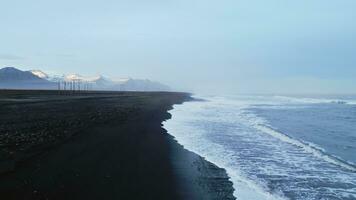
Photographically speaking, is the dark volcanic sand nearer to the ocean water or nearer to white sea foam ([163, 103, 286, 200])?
white sea foam ([163, 103, 286, 200])

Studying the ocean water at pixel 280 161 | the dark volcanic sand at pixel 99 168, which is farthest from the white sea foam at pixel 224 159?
the dark volcanic sand at pixel 99 168

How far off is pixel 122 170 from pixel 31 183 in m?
2.81

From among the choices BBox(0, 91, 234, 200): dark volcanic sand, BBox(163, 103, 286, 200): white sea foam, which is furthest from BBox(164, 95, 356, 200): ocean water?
BBox(0, 91, 234, 200): dark volcanic sand

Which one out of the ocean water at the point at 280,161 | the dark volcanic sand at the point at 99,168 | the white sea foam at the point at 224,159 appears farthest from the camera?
the ocean water at the point at 280,161

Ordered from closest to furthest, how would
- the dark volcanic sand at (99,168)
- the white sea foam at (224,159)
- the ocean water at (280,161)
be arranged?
the dark volcanic sand at (99,168)
the white sea foam at (224,159)
the ocean water at (280,161)

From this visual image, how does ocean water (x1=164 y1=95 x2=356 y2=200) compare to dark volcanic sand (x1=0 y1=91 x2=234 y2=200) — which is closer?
dark volcanic sand (x1=0 y1=91 x2=234 y2=200)

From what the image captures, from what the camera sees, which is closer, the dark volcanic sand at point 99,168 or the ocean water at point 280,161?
the dark volcanic sand at point 99,168

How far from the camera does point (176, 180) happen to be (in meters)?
11.5

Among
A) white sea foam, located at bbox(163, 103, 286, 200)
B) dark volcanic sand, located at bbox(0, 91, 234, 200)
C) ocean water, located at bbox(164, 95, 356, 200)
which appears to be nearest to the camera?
dark volcanic sand, located at bbox(0, 91, 234, 200)

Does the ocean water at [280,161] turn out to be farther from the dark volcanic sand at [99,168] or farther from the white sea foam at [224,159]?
the dark volcanic sand at [99,168]

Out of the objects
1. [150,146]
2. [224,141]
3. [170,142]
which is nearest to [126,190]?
[150,146]

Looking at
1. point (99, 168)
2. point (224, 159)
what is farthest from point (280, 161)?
point (99, 168)

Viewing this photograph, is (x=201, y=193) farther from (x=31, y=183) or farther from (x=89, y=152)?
(x=89, y=152)

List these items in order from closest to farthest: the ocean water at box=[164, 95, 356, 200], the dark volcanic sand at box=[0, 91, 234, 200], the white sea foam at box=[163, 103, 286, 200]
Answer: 1. the dark volcanic sand at box=[0, 91, 234, 200]
2. the white sea foam at box=[163, 103, 286, 200]
3. the ocean water at box=[164, 95, 356, 200]
